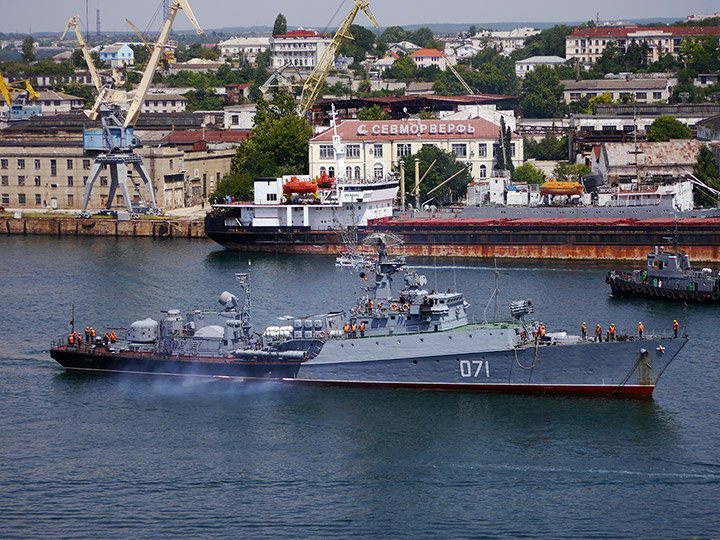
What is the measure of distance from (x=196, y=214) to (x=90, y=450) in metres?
53.2

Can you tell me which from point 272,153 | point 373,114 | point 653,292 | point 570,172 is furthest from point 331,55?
point 653,292

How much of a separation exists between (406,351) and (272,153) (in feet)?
178

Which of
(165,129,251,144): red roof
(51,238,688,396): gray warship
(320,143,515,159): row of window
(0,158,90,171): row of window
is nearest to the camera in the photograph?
(51,238,688,396): gray warship

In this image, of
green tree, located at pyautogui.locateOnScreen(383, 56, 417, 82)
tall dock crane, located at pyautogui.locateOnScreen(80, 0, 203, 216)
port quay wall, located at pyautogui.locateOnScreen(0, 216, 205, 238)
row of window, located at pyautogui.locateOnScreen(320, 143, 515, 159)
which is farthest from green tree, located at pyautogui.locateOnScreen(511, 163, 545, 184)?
green tree, located at pyautogui.locateOnScreen(383, 56, 417, 82)

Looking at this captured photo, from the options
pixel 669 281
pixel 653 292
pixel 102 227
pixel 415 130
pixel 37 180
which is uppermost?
pixel 415 130

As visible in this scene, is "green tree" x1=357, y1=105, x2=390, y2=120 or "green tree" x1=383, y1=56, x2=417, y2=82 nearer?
"green tree" x1=357, y1=105, x2=390, y2=120

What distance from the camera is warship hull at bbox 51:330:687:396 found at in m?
39.6

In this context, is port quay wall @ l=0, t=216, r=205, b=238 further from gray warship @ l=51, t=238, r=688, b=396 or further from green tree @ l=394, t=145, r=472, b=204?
gray warship @ l=51, t=238, r=688, b=396

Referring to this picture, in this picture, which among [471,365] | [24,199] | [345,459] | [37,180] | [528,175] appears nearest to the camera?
[345,459]

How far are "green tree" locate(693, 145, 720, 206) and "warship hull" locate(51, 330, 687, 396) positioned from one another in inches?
1744

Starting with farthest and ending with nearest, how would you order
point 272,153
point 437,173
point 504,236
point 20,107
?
point 20,107 < point 272,153 < point 437,173 < point 504,236

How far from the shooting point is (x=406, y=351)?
40.6 m

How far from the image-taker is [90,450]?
36125mm

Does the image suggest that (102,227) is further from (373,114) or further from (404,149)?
(373,114)
